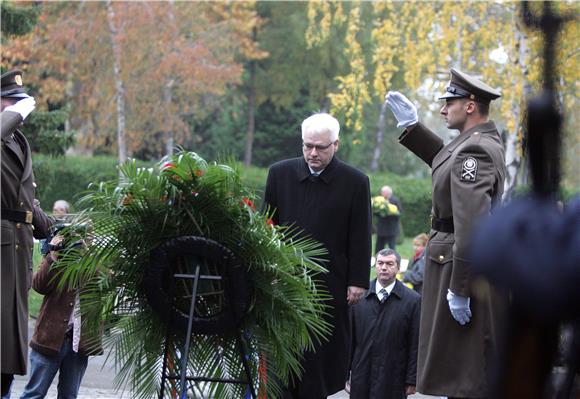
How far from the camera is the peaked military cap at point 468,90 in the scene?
225 inches

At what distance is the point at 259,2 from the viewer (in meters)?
46.1

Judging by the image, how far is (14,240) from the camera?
18.3ft

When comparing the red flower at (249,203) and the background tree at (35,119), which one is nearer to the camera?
the red flower at (249,203)

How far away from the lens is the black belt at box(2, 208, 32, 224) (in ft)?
18.3

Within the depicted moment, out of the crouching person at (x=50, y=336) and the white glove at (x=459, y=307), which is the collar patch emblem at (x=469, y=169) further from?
the crouching person at (x=50, y=336)

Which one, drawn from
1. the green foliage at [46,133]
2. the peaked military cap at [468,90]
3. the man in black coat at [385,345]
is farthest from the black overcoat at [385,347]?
the green foliage at [46,133]

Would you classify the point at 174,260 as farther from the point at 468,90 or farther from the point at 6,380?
the point at 468,90

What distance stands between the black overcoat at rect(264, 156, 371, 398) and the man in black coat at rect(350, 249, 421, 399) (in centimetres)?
176

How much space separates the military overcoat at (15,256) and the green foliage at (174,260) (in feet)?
1.49

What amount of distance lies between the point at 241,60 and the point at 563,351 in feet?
150

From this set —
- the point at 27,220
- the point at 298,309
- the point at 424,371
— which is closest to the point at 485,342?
the point at 424,371

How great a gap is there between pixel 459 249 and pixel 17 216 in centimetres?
227

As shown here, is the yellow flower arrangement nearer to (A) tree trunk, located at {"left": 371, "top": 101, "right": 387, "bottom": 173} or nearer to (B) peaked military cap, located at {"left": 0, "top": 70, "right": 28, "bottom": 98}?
(B) peaked military cap, located at {"left": 0, "top": 70, "right": 28, "bottom": 98}

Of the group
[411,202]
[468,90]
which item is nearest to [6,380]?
[468,90]
